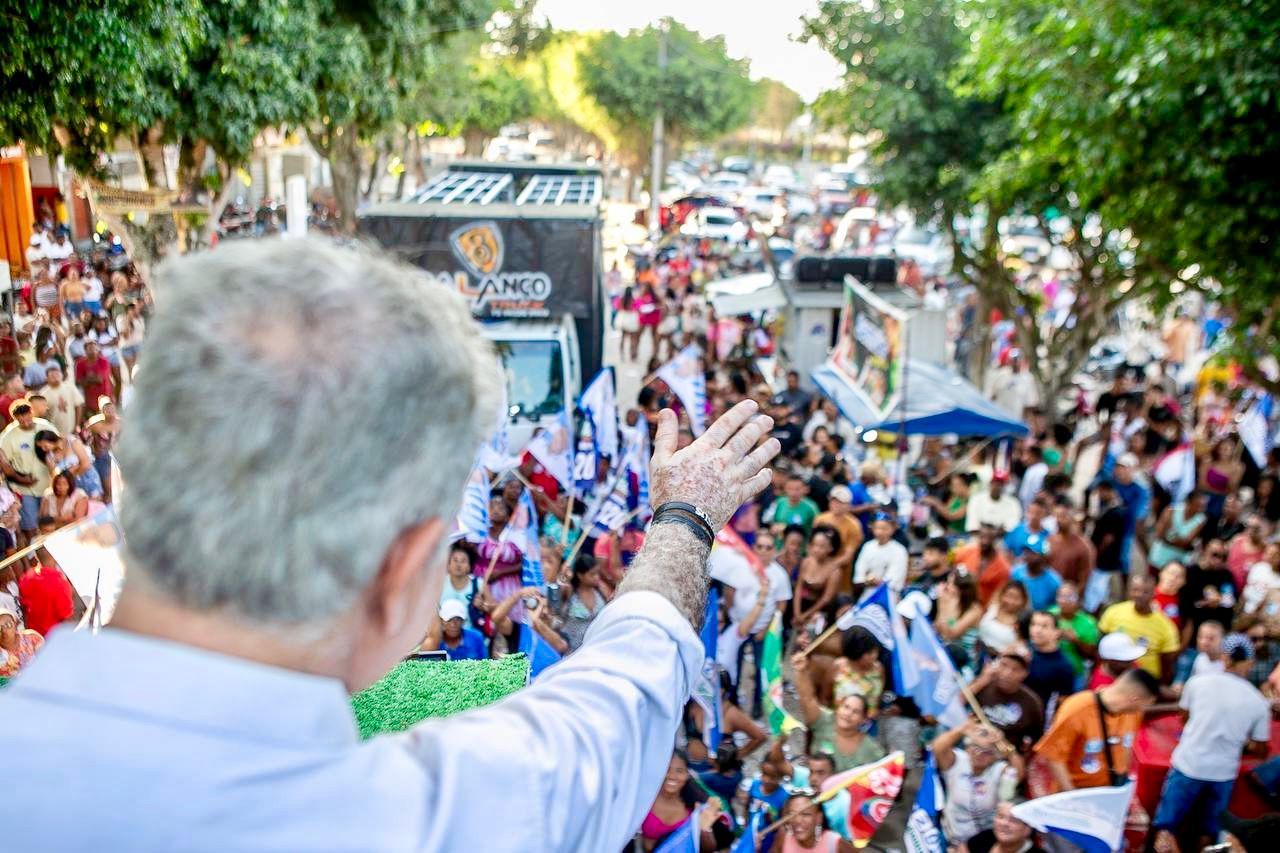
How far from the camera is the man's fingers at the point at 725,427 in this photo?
158cm

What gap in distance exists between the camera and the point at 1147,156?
10.3 m

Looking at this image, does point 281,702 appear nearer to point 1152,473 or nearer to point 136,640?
point 136,640

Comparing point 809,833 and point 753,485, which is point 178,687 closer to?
point 753,485

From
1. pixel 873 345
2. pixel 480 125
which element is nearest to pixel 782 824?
pixel 873 345

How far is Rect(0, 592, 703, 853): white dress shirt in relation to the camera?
0.87 metres

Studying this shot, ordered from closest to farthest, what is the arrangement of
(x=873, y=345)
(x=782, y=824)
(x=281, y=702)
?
(x=281, y=702) < (x=782, y=824) < (x=873, y=345)

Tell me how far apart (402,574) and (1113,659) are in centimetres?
654

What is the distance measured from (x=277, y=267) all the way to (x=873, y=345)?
10744mm

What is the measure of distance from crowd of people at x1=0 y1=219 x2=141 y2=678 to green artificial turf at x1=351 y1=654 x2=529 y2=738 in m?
3.50

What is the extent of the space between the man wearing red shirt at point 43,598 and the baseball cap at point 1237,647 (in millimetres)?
6102

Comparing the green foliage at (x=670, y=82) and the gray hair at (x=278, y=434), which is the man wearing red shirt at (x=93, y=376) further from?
the green foliage at (x=670, y=82)

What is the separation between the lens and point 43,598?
5723 millimetres

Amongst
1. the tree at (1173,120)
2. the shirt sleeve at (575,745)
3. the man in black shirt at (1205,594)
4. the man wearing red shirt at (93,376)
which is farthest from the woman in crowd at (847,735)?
the man wearing red shirt at (93,376)

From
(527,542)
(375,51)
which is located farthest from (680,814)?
(375,51)
